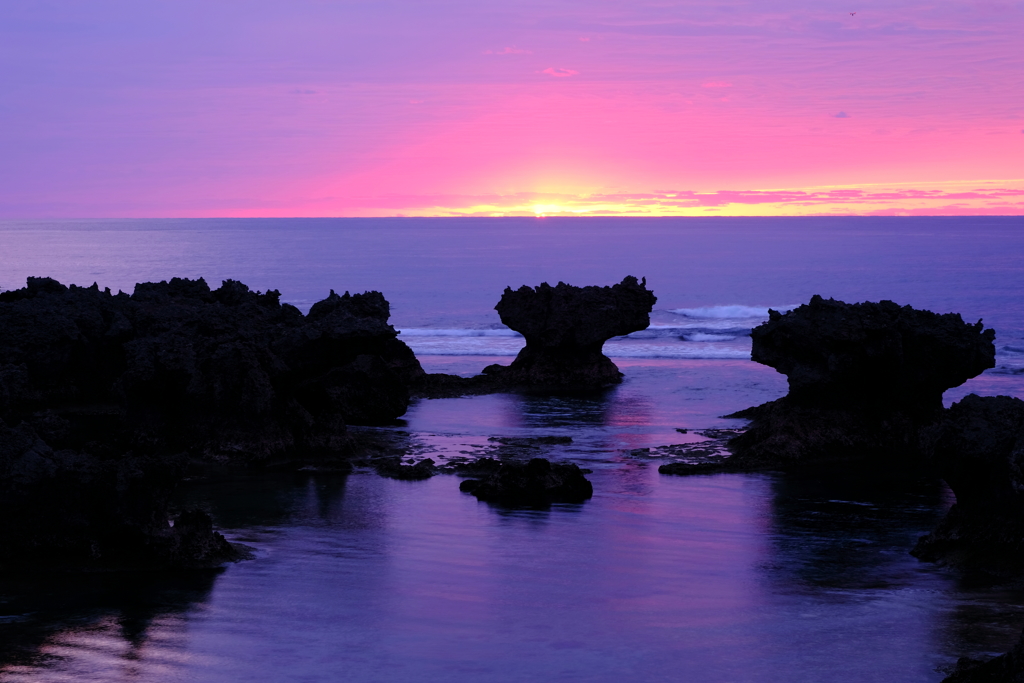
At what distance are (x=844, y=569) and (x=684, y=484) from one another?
5759 mm

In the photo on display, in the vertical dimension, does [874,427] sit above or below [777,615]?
above

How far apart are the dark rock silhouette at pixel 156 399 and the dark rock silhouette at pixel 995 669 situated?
9.36 m

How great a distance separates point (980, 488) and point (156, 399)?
15.5 m

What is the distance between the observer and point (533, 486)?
19766 millimetres

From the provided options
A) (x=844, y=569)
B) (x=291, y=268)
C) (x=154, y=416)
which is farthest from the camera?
(x=291, y=268)

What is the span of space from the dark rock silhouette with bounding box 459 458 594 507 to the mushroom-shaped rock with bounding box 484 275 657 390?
15.0m

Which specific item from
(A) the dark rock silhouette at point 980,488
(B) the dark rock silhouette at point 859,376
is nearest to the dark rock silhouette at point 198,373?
(B) the dark rock silhouette at point 859,376

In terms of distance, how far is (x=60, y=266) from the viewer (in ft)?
399

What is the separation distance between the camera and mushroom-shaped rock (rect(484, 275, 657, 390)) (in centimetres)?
3550

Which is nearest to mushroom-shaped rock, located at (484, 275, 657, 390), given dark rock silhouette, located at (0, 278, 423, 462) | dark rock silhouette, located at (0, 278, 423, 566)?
dark rock silhouette, located at (0, 278, 423, 566)

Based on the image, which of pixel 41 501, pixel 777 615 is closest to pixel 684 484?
pixel 777 615

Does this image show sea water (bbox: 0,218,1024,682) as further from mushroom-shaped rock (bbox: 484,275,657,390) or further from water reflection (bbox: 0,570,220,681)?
mushroom-shaped rock (bbox: 484,275,657,390)

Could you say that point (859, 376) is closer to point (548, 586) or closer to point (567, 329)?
point (548, 586)

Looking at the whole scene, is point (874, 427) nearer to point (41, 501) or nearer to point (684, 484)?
point (684, 484)
